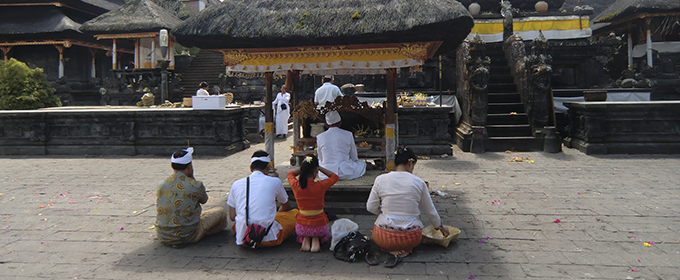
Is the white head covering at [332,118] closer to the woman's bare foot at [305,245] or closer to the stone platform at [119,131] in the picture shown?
the woman's bare foot at [305,245]

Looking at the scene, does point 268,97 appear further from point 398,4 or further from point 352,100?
point 398,4

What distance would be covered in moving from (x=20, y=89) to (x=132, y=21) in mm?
11843

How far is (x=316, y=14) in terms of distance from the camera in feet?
21.3

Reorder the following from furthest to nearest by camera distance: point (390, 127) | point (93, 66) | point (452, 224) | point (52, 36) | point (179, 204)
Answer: point (93, 66)
point (52, 36)
point (390, 127)
point (452, 224)
point (179, 204)

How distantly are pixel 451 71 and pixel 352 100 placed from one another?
10009 mm

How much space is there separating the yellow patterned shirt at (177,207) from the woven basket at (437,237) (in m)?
2.73

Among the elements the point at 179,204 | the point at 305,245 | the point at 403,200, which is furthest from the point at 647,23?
A: the point at 179,204

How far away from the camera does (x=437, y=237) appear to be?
4586 mm

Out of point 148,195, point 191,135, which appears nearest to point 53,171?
point 191,135

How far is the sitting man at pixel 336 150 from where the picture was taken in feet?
20.9

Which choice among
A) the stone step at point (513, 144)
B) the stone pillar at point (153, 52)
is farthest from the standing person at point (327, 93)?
the stone pillar at point (153, 52)

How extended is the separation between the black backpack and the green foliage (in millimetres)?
16688

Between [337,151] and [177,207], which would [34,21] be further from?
[177,207]

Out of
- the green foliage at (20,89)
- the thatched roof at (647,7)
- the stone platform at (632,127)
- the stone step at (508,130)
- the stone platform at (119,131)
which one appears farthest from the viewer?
the thatched roof at (647,7)
